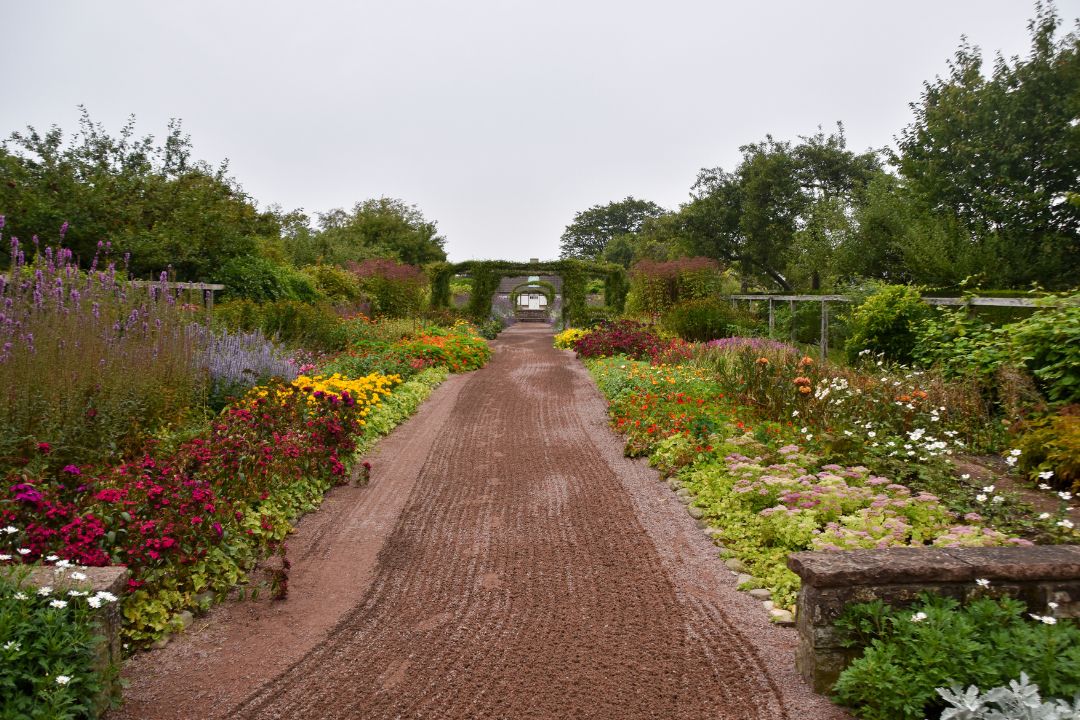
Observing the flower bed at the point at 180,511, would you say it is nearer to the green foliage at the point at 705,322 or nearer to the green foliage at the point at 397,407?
the green foliage at the point at 397,407

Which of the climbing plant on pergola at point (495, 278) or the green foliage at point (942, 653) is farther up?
the climbing plant on pergola at point (495, 278)

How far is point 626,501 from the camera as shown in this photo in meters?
5.38

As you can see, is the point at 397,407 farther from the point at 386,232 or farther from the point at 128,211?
the point at 386,232

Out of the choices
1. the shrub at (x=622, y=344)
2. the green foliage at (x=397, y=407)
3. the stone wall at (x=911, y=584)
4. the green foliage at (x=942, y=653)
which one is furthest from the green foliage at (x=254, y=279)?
the green foliage at (x=942, y=653)

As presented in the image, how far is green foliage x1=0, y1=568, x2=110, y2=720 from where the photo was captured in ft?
7.19

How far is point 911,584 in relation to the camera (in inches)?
107

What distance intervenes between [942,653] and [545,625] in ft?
5.68

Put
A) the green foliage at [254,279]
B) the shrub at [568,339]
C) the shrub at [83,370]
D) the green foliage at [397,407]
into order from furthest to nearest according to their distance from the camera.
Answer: the shrub at [568,339]
the green foliage at [254,279]
the green foliage at [397,407]
the shrub at [83,370]

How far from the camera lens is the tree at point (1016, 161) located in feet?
50.9

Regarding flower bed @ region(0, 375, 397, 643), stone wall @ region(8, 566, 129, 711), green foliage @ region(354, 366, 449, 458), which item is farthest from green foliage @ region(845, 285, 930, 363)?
stone wall @ region(8, 566, 129, 711)

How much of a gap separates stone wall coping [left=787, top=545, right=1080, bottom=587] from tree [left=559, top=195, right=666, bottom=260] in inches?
2865

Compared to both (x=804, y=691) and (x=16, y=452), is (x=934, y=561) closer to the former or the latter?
(x=804, y=691)

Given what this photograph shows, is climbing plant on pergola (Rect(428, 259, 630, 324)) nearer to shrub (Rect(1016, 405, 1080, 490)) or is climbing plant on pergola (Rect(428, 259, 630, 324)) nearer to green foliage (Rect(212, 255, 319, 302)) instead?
green foliage (Rect(212, 255, 319, 302))

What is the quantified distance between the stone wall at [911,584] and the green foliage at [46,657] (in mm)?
2725
